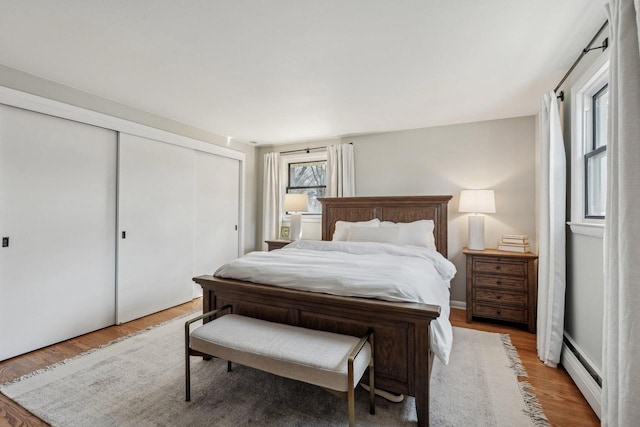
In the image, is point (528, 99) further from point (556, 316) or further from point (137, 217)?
point (137, 217)

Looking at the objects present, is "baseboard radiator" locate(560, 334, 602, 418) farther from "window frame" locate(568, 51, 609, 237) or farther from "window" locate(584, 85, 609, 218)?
"window" locate(584, 85, 609, 218)

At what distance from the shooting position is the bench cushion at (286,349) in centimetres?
147

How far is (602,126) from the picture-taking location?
2047 mm

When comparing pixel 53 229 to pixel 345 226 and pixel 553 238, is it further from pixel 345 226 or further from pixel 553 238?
pixel 553 238

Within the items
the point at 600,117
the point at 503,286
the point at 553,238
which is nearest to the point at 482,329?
the point at 503,286

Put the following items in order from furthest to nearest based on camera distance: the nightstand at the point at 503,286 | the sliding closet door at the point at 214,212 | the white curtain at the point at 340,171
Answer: the white curtain at the point at 340,171
the sliding closet door at the point at 214,212
the nightstand at the point at 503,286

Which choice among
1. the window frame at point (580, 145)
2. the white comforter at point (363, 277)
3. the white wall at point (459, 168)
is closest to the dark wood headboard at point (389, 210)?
the white wall at point (459, 168)

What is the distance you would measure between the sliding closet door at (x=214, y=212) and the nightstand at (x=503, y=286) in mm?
3391

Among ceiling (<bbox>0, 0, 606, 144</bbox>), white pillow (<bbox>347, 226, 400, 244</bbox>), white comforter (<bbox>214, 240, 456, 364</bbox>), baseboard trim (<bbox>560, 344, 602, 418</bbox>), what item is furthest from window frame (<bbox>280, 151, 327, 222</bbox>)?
baseboard trim (<bbox>560, 344, 602, 418</bbox>)

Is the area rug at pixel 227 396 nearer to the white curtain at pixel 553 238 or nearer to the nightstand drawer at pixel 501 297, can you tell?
the white curtain at pixel 553 238

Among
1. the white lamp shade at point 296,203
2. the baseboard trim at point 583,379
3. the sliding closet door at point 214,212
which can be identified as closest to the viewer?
the baseboard trim at point 583,379

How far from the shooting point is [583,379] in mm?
1905

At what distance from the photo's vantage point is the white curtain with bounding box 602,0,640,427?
1117 millimetres

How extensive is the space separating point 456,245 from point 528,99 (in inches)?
71.0
